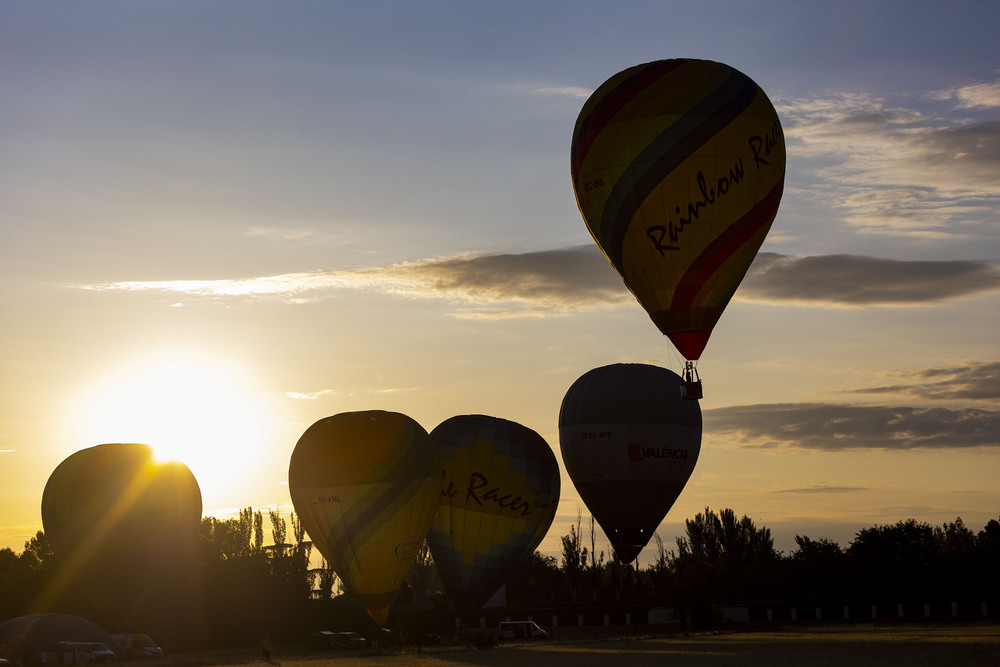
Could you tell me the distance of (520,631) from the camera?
65562 mm

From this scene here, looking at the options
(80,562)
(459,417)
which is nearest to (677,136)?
(459,417)

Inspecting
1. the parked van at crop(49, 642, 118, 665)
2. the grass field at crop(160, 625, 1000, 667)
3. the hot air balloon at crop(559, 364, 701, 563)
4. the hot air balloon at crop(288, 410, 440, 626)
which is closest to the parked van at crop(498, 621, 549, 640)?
the grass field at crop(160, 625, 1000, 667)

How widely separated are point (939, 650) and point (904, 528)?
58.3m

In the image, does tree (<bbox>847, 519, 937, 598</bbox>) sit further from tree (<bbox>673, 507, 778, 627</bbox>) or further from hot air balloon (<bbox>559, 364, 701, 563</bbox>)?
hot air balloon (<bbox>559, 364, 701, 563</bbox>)

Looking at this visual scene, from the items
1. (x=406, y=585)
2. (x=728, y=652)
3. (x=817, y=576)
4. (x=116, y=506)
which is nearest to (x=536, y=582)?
(x=406, y=585)

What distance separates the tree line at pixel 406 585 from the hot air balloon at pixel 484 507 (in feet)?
19.2

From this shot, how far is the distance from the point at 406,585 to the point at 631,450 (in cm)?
5327

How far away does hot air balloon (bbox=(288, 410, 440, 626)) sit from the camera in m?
47.2

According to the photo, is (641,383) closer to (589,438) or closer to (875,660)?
(589,438)

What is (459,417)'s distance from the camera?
57.6m

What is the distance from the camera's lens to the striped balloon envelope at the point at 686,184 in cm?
4062

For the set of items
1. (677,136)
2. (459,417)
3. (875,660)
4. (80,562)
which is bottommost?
(875,660)

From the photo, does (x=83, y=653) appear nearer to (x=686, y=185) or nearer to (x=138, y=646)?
(x=138, y=646)

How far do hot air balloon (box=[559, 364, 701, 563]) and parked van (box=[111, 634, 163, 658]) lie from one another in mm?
26386
